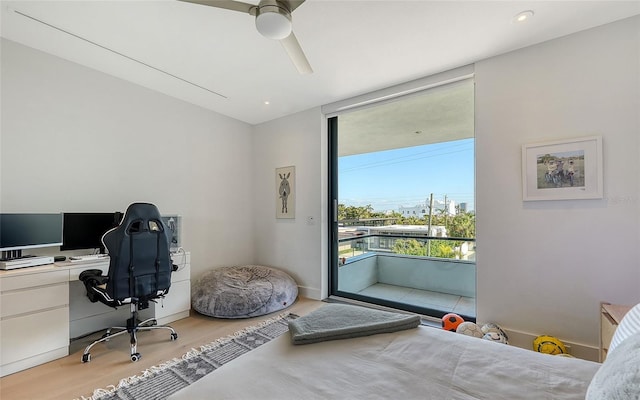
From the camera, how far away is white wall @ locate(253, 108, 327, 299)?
156 inches

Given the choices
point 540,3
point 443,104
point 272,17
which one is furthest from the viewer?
point 443,104

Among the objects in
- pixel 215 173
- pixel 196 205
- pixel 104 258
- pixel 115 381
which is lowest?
pixel 115 381

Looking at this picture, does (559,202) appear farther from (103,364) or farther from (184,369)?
(103,364)

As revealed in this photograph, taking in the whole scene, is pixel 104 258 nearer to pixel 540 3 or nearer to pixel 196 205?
pixel 196 205

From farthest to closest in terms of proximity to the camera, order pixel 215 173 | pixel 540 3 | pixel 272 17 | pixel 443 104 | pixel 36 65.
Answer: pixel 215 173, pixel 443 104, pixel 36 65, pixel 540 3, pixel 272 17

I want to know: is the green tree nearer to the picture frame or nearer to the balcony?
the balcony

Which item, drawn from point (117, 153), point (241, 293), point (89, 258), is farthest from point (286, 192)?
point (89, 258)

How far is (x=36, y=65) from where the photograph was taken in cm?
259

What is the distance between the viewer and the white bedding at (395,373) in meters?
0.96

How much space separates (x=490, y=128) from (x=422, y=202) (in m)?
1.40

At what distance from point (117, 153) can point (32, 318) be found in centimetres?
171

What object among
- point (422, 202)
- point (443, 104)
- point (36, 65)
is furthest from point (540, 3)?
point (36, 65)

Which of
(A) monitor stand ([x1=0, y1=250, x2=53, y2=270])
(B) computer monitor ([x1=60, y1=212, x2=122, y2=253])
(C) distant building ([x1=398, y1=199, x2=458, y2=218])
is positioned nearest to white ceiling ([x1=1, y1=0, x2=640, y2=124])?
(B) computer monitor ([x1=60, y1=212, x2=122, y2=253])

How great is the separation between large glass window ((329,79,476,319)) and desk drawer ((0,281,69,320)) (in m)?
2.88
